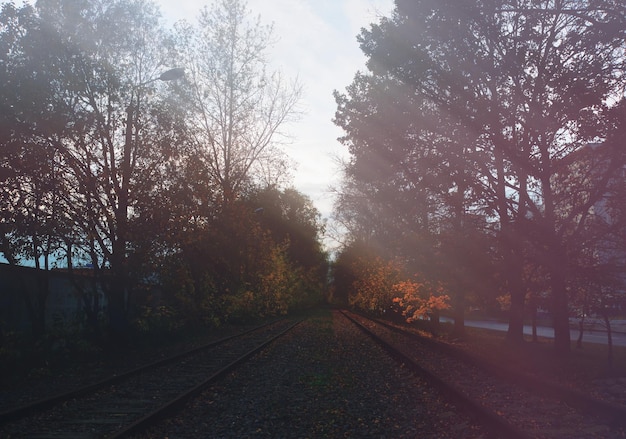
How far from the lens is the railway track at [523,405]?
23.6 feet

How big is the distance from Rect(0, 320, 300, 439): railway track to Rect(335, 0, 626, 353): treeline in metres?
8.70

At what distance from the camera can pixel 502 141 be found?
605 inches

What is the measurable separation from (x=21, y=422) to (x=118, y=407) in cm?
147

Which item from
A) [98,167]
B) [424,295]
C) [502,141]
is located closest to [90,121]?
[98,167]

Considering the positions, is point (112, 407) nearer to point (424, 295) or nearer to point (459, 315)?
point (459, 315)

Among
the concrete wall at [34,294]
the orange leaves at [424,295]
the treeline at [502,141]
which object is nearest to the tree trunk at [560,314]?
the treeline at [502,141]

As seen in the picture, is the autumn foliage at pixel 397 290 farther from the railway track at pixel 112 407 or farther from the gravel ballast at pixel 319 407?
the railway track at pixel 112 407

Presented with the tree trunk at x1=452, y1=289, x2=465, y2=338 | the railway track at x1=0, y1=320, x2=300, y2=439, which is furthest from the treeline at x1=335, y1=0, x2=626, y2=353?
the railway track at x1=0, y1=320, x2=300, y2=439

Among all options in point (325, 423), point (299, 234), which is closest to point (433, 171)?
point (325, 423)

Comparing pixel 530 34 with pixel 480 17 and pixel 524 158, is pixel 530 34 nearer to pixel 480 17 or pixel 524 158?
pixel 480 17

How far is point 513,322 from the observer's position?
21078mm

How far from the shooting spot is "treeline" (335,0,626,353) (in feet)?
44.5

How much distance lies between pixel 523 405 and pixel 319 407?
327 centimetres

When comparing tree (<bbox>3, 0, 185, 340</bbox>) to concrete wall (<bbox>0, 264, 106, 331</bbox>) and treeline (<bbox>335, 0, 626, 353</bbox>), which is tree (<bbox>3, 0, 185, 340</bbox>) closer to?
concrete wall (<bbox>0, 264, 106, 331</bbox>)
